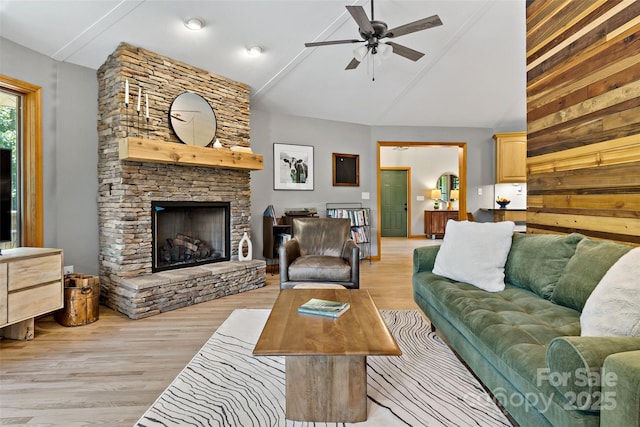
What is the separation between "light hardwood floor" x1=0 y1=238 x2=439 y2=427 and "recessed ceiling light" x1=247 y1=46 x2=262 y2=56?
2.77 meters

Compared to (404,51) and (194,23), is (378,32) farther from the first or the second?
(194,23)

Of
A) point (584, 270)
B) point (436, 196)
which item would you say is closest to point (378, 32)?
point (584, 270)

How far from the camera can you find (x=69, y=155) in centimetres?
349

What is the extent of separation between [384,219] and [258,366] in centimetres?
842

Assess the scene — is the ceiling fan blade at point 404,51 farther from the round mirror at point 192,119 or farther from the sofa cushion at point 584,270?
the sofa cushion at point 584,270

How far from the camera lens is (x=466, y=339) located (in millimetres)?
1883

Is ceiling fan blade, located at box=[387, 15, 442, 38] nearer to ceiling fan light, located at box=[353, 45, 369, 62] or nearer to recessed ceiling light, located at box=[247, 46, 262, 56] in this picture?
ceiling fan light, located at box=[353, 45, 369, 62]

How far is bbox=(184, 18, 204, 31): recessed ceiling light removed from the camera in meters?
3.38

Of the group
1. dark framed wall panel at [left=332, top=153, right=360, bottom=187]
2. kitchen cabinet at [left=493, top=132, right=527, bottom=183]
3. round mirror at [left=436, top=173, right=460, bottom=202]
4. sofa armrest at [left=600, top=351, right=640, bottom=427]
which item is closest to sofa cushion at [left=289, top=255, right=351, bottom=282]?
sofa armrest at [left=600, top=351, right=640, bottom=427]

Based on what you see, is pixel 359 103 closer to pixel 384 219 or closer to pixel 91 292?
pixel 91 292

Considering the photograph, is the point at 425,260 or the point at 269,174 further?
the point at 269,174

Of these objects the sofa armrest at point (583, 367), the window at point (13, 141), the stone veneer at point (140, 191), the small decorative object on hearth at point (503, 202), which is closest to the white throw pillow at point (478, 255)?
the sofa armrest at point (583, 367)

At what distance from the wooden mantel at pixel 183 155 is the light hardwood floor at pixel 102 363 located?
4.83 feet

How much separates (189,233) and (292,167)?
208 centimetres
